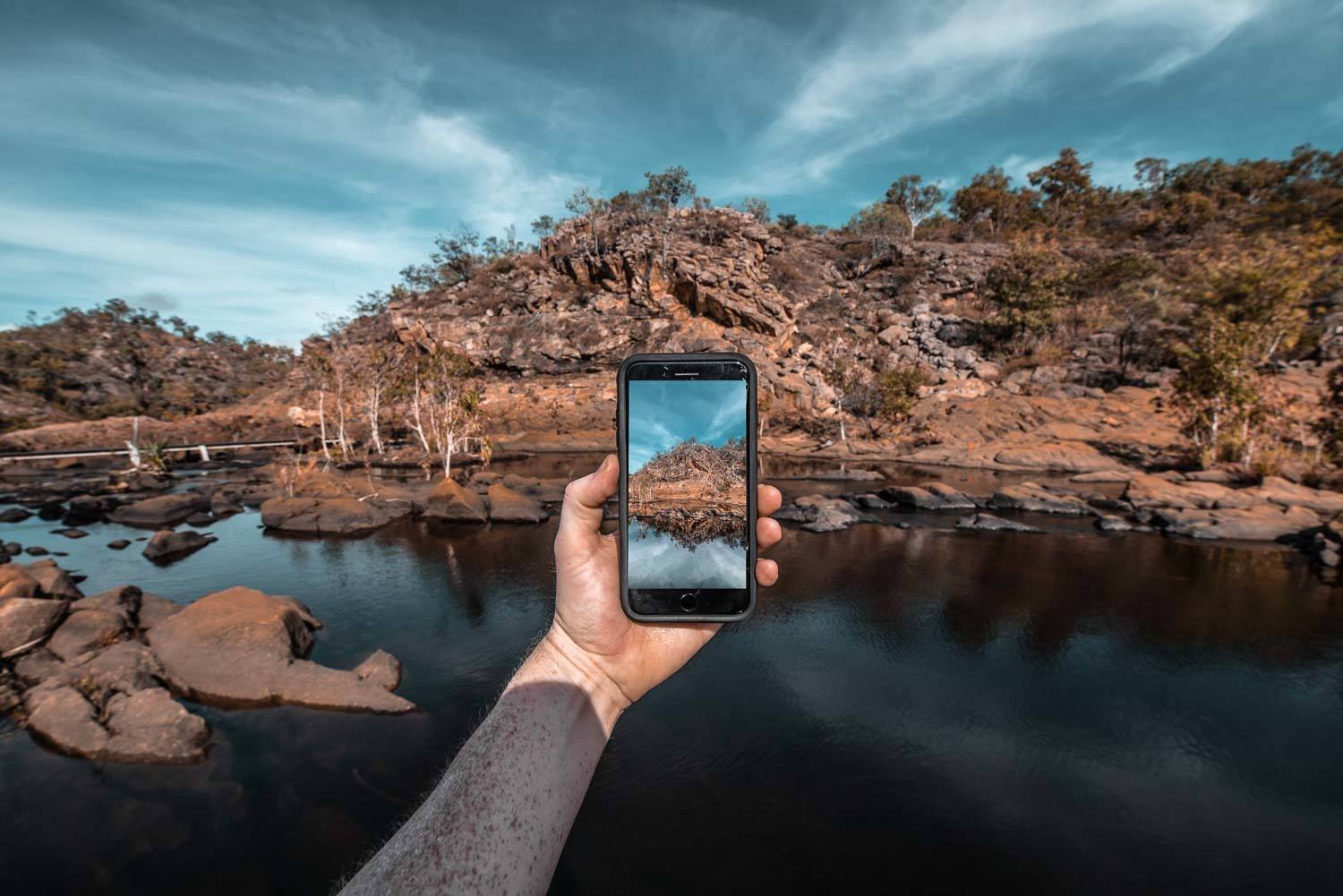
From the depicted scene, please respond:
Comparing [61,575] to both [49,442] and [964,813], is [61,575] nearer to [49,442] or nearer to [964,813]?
[964,813]

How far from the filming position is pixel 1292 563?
59.5 ft

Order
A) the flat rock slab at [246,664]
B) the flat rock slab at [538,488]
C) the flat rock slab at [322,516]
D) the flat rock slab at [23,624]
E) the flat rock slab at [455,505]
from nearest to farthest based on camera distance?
the flat rock slab at [246,664] → the flat rock slab at [23,624] → the flat rock slab at [322,516] → the flat rock slab at [455,505] → the flat rock slab at [538,488]

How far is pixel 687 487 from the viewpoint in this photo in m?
3.43

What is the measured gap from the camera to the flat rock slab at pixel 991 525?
2252 centimetres

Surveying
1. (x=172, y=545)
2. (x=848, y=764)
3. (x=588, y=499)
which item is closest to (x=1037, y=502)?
(x=848, y=764)

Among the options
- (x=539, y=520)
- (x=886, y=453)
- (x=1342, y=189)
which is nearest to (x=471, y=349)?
(x=539, y=520)

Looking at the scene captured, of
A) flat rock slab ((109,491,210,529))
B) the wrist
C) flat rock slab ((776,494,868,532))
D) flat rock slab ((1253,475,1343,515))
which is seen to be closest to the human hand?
the wrist

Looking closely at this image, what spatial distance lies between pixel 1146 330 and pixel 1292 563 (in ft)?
157

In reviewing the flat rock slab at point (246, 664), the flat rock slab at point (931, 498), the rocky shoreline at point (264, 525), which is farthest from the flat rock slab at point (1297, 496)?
the flat rock slab at point (246, 664)

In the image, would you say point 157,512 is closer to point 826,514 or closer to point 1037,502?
A: point 826,514

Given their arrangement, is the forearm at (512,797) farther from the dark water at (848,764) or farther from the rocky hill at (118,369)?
the rocky hill at (118,369)

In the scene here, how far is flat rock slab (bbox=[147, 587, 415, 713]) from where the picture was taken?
985cm

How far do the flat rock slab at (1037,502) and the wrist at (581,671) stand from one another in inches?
1119

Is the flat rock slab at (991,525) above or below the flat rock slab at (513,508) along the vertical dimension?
below
